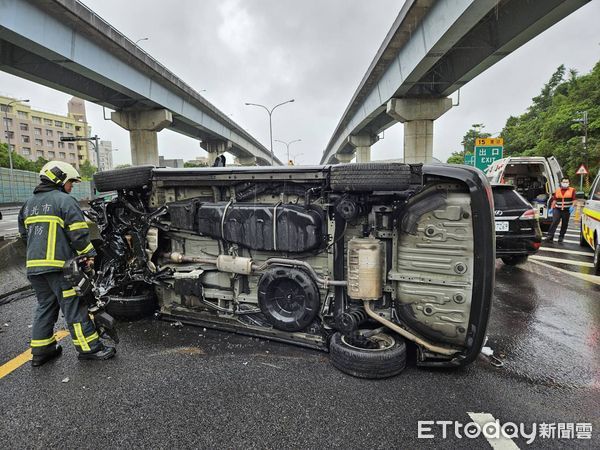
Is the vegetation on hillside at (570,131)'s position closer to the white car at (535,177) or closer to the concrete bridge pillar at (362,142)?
the concrete bridge pillar at (362,142)

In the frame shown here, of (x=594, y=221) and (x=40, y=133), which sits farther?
(x=40, y=133)

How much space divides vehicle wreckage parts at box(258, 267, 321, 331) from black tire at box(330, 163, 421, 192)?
0.92m

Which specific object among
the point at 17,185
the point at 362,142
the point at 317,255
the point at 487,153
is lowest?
the point at 317,255

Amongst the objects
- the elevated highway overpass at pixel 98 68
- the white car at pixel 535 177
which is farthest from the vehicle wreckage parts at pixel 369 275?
the elevated highway overpass at pixel 98 68

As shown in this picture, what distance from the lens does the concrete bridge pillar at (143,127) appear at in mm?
17812

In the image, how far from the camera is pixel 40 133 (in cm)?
6944

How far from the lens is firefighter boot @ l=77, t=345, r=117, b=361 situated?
3.06 meters

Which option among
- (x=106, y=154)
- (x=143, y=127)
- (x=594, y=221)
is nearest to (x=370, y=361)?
(x=594, y=221)

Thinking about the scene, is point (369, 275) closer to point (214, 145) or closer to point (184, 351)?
point (184, 351)

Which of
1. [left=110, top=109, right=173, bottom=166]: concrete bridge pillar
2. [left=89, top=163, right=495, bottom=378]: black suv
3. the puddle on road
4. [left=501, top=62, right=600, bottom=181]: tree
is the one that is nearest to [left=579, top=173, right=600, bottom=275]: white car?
[left=89, top=163, right=495, bottom=378]: black suv

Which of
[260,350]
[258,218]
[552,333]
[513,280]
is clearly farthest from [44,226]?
[513,280]

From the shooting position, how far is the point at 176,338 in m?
3.50

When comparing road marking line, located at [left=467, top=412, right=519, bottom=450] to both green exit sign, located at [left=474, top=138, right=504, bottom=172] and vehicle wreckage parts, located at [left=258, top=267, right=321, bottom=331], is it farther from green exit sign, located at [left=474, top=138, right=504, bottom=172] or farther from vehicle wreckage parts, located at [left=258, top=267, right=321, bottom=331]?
green exit sign, located at [left=474, top=138, right=504, bottom=172]

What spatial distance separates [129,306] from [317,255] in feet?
7.54
